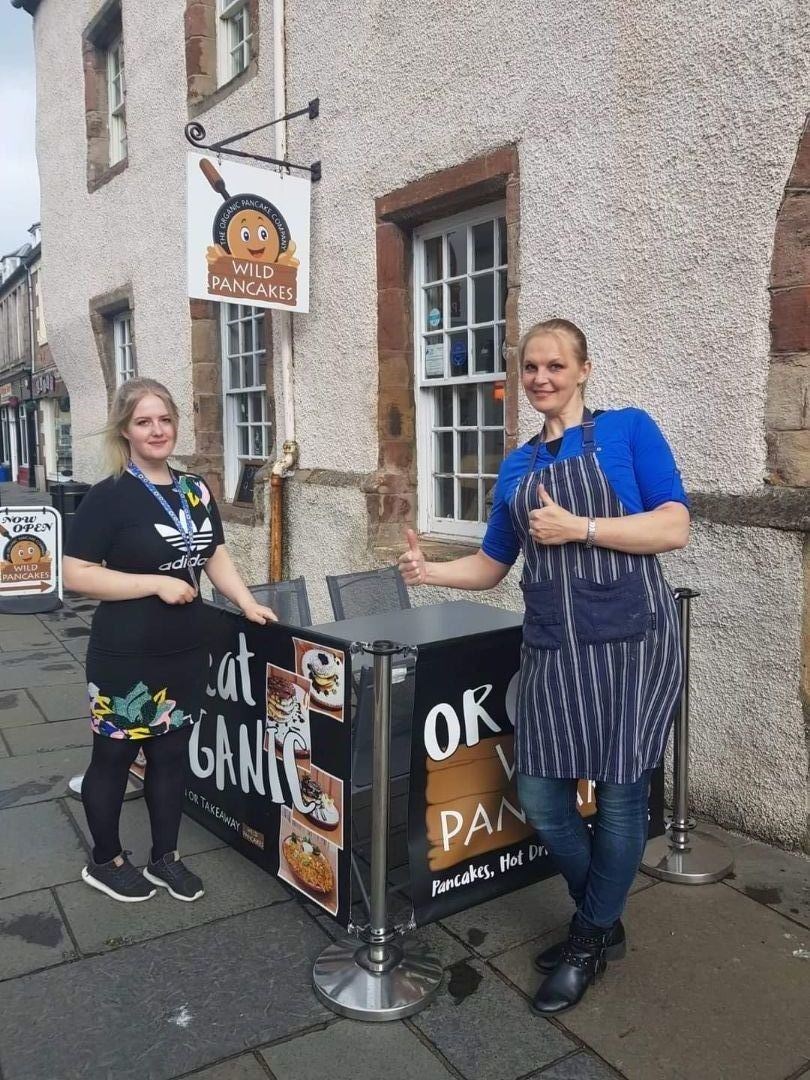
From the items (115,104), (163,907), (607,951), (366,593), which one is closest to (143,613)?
(163,907)

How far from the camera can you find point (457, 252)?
586cm

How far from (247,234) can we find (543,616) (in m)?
4.67

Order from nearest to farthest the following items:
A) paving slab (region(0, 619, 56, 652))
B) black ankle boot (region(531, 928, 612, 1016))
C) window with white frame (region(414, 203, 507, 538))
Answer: black ankle boot (region(531, 928, 612, 1016))
window with white frame (region(414, 203, 507, 538))
paving slab (region(0, 619, 56, 652))

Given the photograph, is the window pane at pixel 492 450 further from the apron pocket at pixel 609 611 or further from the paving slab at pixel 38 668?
the paving slab at pixel 38 668

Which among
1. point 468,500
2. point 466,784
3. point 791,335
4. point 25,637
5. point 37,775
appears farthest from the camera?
point 25,637

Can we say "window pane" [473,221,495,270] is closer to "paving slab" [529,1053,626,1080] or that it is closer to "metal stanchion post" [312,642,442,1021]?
"metal stanchion post" [312,642,442,1021]

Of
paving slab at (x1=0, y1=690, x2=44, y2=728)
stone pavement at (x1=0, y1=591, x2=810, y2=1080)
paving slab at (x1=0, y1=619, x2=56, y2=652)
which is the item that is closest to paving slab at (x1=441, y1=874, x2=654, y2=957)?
stone pavement at (x1=0, y1=591, x2=810, y2=1080)

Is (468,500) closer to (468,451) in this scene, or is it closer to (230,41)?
(468,451)

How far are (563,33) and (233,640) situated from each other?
345 centimetres

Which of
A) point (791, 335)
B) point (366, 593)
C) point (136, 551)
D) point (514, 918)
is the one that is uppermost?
point (791, 335)

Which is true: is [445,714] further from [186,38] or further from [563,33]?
[186,38]

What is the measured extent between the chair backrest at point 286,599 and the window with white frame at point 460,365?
182 cm

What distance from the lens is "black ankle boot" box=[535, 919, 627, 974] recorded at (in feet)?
9.48

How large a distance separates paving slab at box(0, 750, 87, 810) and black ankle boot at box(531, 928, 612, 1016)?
275cm
